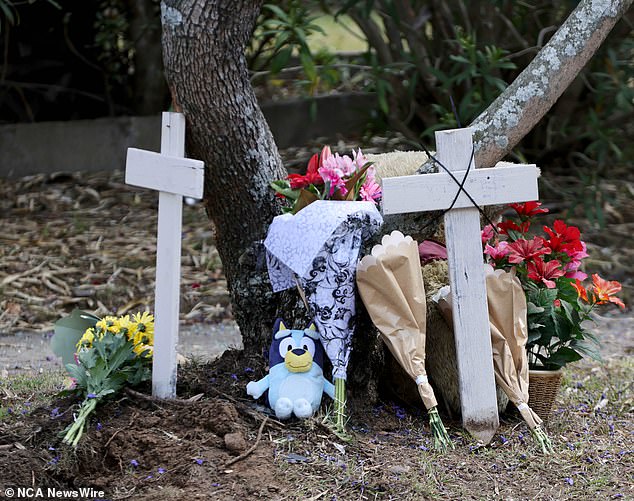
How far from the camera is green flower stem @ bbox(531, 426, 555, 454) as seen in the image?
9.95 ft

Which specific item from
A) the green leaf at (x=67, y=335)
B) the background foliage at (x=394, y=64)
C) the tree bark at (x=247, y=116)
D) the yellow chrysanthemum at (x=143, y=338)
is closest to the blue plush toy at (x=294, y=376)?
the tree bark at (x=247, y=116)

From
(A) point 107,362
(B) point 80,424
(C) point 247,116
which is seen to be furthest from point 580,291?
(B) point 80,424

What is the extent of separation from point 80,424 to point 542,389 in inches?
64.2

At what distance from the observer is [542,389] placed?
3266 mm

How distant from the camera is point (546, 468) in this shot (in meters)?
2.93

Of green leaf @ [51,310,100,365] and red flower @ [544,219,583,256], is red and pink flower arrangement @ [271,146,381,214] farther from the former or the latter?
→ green leaf @ [51,310,100,365]

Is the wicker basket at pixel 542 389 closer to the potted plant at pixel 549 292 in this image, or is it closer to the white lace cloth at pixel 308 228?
the potted plant at pixel 549 292

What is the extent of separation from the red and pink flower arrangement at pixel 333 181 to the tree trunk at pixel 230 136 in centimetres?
28

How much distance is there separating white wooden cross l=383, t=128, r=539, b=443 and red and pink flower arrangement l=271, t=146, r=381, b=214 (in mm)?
194

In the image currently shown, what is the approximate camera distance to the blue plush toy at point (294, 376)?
2967 mm

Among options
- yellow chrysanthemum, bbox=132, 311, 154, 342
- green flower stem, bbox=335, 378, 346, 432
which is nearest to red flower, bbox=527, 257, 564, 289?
green flower stem, bbox=335, 378, 346, 432

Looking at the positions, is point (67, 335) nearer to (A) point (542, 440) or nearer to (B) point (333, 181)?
(B) point (333, 181)

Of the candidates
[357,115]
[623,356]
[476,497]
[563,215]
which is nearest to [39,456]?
[476,497]

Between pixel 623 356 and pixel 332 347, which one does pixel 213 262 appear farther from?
pixel 332 347
